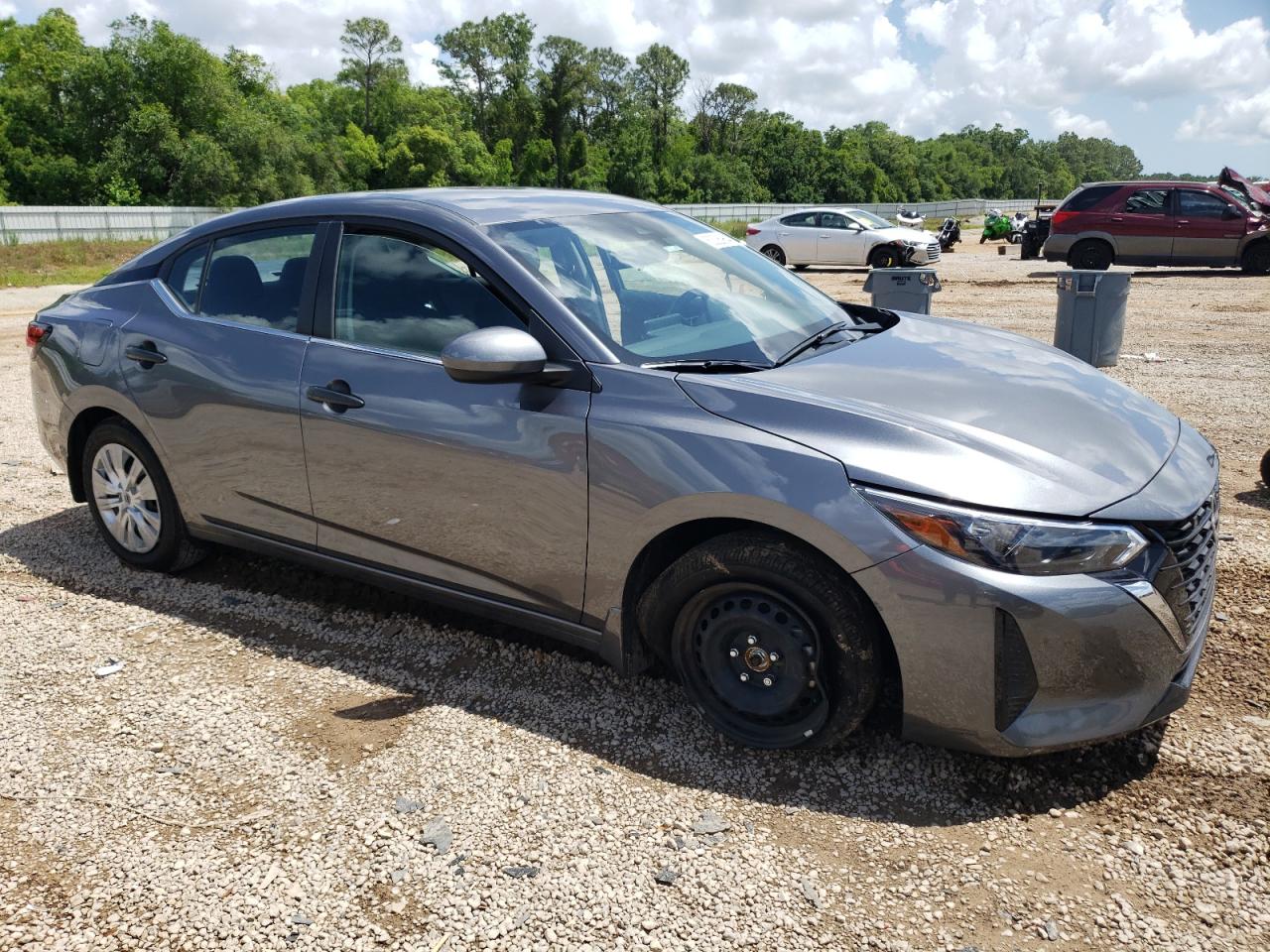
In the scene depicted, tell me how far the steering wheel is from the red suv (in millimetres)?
19231

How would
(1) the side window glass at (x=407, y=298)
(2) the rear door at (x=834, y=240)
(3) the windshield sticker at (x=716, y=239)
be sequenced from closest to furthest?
(1) the side window glass at (x=407, y=298) < (3) the windshield sticker at (x=716, y=239) < (2) the rear door at (x=834, y=240)

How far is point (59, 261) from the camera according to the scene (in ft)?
103

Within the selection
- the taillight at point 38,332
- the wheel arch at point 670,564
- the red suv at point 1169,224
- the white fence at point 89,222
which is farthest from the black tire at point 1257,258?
the taillight at point 38,332

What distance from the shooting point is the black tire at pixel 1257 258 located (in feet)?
66.3

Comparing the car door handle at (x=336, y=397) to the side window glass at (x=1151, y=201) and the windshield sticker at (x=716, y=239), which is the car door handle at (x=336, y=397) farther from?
the side window glass at (x=1151, y=201)

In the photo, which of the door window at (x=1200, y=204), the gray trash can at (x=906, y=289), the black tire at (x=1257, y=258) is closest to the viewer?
the gray trash can at (x=906, y=289)

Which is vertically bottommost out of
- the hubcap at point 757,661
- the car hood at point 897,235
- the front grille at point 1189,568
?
the hubcap at point 757,661

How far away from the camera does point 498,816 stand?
305 cm

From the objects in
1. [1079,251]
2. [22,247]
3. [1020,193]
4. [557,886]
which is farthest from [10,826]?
[1020,193]

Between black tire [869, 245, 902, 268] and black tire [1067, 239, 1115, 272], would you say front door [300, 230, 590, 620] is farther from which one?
black tire [869, 245, 902, 268]

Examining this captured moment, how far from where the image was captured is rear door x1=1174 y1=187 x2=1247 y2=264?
20.3 meters

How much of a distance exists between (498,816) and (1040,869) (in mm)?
1494

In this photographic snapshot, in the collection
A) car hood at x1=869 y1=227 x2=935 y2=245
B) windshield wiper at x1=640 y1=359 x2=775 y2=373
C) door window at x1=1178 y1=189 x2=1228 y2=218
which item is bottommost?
windshield wiper at x1=640 y1=359 x2=775 y2=373

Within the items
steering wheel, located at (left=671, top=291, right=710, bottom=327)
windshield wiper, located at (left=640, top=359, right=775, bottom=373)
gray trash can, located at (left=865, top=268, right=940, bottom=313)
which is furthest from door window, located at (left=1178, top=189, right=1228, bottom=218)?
windshield wiper, located at (left=640, top=359, right=775, bottom=373)
